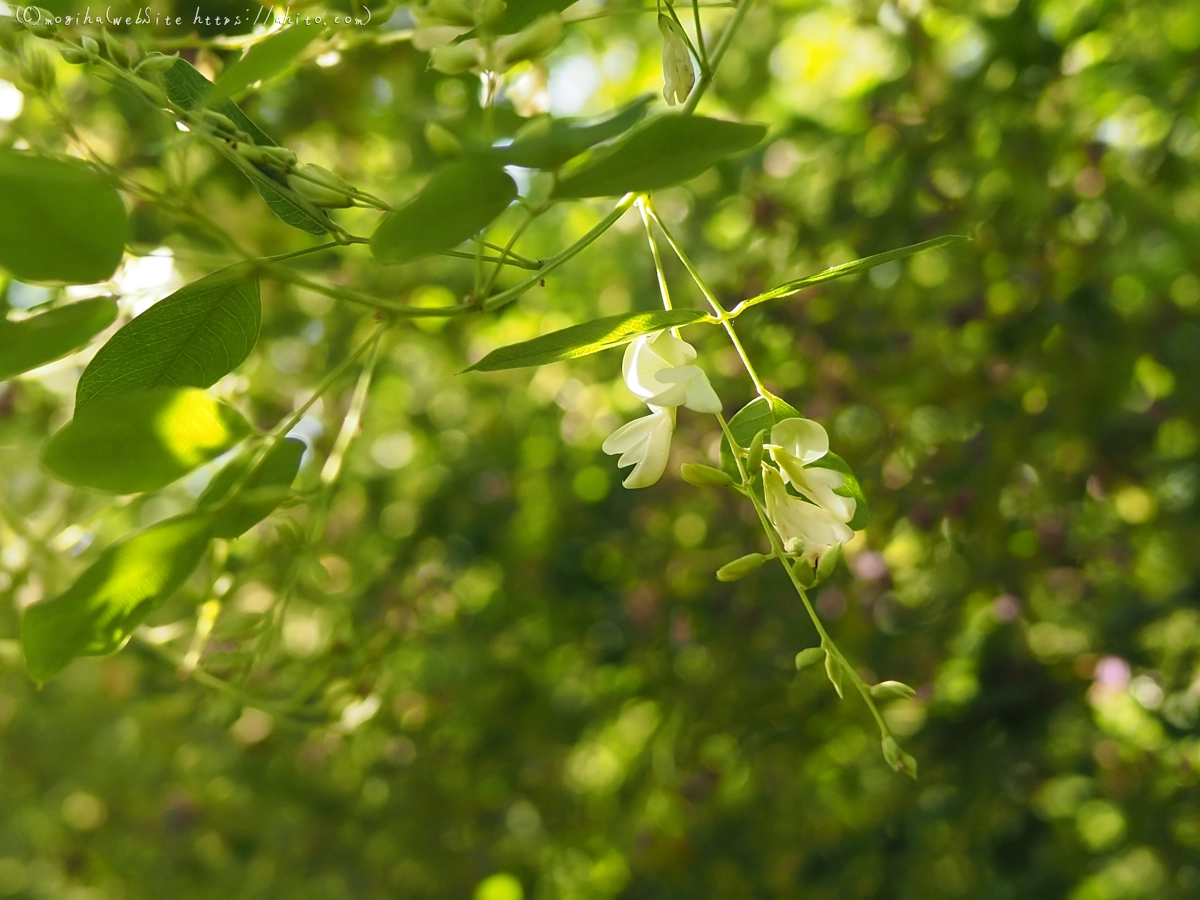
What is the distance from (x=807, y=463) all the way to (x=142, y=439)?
0.22 m

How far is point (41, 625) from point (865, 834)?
2.82 ft

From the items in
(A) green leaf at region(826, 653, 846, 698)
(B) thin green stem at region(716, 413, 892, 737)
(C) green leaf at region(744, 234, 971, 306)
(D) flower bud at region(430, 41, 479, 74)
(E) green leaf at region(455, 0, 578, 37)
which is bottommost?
(A) green leaf at region(826, 653, 846, 698)

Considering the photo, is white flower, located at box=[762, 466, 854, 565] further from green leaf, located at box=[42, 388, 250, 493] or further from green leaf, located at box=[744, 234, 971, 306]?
green leaf, located at box=[42, 388, 250, 493]

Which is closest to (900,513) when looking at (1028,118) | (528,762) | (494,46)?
(1028,118)

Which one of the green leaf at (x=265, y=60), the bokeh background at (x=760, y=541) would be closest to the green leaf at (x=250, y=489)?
the green leaf at (x=265, y=60)

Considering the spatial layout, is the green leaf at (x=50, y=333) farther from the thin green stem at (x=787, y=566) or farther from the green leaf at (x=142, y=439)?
the thin green stem at (x=787, y=566)

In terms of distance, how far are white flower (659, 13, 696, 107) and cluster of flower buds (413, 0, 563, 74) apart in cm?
8

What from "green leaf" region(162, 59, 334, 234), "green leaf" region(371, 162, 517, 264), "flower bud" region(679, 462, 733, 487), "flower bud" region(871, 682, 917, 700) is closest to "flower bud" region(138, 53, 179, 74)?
"green leaf" region(162, 59, 334, 234)

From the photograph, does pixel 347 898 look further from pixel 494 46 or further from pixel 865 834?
pixel 494 46

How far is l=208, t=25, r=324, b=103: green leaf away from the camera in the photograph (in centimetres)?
30

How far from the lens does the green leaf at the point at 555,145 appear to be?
250 millimetres

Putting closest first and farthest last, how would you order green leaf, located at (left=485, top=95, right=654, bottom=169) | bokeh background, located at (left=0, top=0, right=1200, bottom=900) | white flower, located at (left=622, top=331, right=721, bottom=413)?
green leaf, located at (left=485, top=95, right=654, bottom=169), white flower, located at (left=622, top=331, right=721, bottom=413), bokeh background, located at (left=0, top=0, right=1200, bottom=900)

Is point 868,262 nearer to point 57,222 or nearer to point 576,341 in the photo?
point 576,341

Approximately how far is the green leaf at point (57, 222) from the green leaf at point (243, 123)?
0.20ft
